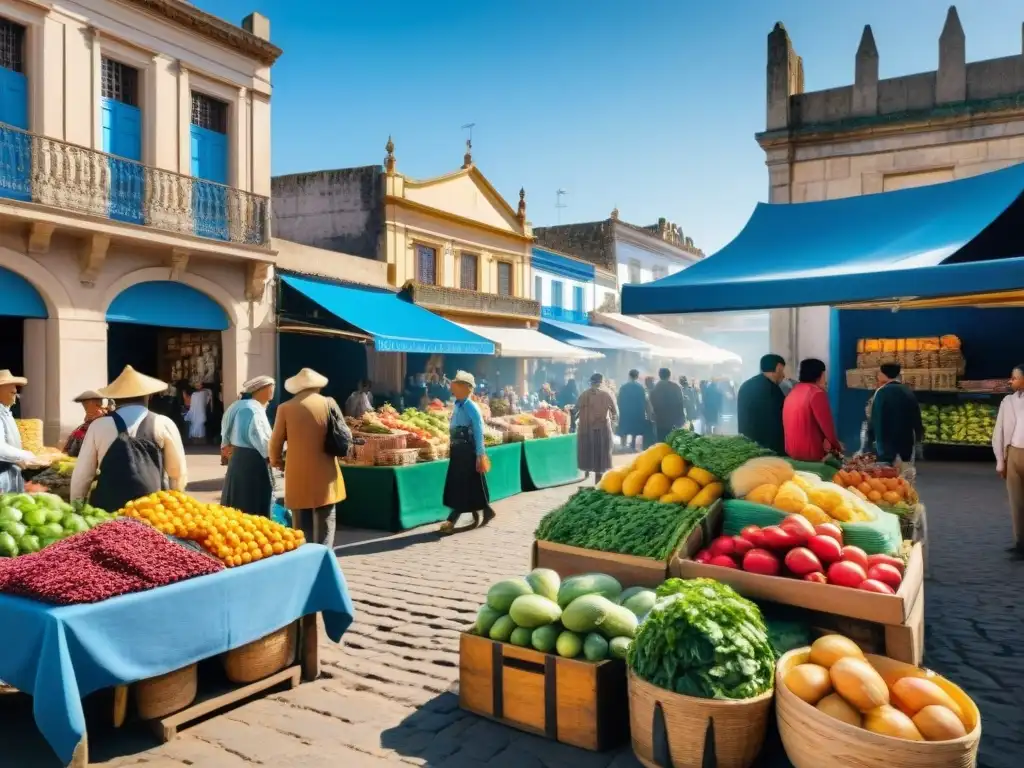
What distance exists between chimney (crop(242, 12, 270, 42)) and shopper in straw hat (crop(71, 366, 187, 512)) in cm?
1235

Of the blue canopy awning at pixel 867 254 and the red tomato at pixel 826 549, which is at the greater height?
the blue canopy awning at pixel 867 254

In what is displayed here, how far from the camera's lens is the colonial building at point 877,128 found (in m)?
12.0

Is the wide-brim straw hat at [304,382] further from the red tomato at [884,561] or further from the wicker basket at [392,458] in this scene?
the red tomato at [884,561]

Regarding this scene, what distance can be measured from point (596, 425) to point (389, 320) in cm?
719

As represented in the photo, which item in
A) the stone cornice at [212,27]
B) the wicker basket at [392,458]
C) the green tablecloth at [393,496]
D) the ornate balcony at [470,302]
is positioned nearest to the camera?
the green tablecloth at [393,496]

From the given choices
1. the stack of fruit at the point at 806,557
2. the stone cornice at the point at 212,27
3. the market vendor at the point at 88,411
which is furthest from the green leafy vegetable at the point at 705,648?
the stone cornice at the point at 212,27

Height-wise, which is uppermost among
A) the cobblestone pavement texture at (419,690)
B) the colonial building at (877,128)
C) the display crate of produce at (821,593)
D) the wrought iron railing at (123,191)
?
the colonial building at (877,128)

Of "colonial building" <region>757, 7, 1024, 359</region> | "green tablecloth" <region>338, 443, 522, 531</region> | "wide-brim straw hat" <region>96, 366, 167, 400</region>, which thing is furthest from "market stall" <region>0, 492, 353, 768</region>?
"colonial building" <region>757, 7, 1024, 359</region>

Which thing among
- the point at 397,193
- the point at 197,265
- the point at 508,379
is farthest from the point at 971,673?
the point at 508,379

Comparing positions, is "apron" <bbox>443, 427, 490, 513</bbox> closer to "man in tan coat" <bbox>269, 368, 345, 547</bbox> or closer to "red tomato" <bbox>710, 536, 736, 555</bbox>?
"man in tan coat" <bbox>269, 368, 345, 547</bbox>

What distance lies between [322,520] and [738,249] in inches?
186

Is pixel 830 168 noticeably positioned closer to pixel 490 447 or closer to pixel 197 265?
pixel 490 447

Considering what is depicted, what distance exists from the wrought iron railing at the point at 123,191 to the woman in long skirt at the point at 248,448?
7297mm

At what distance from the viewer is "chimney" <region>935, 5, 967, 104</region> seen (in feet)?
39.9
